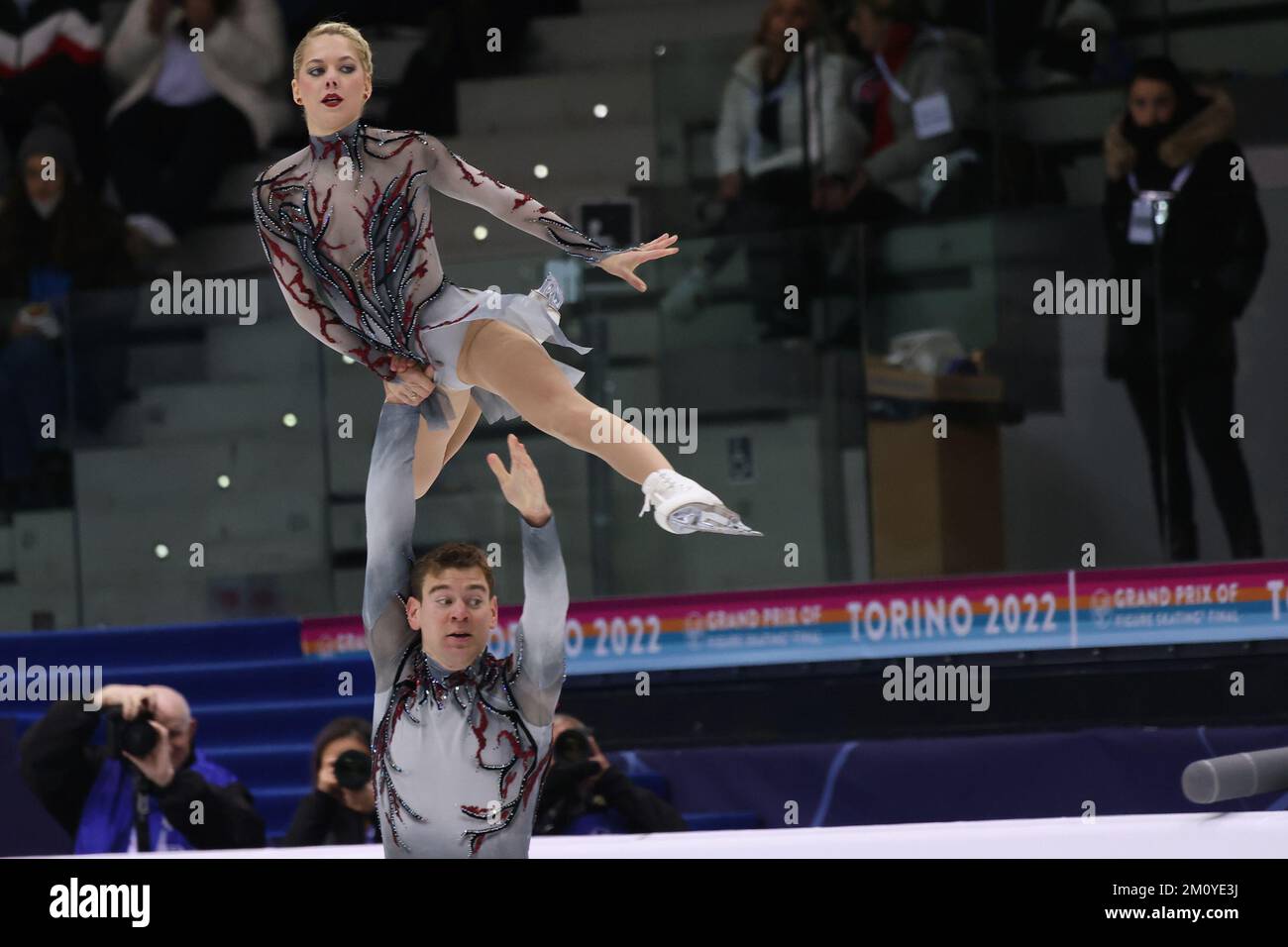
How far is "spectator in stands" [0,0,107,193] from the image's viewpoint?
8.21m

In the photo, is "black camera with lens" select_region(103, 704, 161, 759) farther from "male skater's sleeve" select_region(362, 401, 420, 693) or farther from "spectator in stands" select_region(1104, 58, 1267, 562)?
"spectator in stands" select_region(1104, 58, 1267, 562)

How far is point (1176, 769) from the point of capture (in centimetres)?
528

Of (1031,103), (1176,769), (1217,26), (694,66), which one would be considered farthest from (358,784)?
(1217,26)

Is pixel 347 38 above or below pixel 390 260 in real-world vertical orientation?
above

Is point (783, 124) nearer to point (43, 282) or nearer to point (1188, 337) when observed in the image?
point (1188, 337)

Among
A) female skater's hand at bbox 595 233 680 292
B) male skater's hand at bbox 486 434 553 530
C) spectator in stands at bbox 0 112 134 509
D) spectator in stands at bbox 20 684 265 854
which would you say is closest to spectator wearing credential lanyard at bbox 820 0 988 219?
spectator in stands at bbox 0 112 134 509

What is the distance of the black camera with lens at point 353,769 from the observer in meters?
4.69

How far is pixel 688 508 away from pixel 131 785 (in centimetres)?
241

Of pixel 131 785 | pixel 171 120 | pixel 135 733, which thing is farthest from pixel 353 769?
pixel 171 120

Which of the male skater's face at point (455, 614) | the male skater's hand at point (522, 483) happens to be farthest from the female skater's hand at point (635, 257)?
the male skater's face at point (455, 614)

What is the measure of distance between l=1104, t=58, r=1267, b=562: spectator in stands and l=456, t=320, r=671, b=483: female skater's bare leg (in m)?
2.84

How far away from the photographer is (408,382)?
3398 mm

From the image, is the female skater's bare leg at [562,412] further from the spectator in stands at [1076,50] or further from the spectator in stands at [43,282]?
the spectator in stands at [1076,50]
